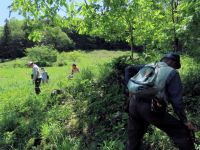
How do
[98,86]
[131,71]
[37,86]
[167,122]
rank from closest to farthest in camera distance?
[167,122], [131,71], [98,86], [37,86]

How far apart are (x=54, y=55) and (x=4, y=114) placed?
3138 inches

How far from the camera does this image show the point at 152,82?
5.52 meters

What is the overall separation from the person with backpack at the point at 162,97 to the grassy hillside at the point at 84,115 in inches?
61.0

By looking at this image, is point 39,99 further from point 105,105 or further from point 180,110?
point 180,110

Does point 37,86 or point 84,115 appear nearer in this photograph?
point 84,115

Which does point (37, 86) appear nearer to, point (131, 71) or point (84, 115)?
point (84, 115)

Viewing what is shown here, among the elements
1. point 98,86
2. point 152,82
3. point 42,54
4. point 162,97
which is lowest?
point 42,54

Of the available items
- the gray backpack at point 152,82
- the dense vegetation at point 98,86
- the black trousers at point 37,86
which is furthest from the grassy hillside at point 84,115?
the gray backpack at point 152,82

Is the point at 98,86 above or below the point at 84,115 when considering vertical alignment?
above

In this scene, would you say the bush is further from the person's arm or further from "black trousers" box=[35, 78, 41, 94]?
the person's arm

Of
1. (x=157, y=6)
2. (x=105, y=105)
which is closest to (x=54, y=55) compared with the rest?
(x=157, y=6)

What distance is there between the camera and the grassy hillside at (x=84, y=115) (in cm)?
838

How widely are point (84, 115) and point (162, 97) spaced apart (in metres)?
4.59

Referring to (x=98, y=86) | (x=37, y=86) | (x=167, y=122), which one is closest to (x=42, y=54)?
(x=37, y=86)
